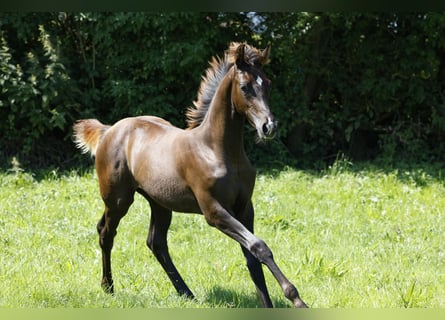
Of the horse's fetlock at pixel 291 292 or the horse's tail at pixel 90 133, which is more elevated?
the horse's tail at pixel 90 133

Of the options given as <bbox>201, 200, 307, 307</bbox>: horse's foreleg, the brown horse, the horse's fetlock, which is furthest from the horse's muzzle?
the horse's fetlock

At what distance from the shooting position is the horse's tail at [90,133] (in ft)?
15.0

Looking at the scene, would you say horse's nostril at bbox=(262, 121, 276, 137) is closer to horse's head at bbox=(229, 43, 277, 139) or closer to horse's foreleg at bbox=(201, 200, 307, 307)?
horse's head at bbox=(229, 43, 277, 139)

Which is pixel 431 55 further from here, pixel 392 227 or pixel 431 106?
pixel 392 227

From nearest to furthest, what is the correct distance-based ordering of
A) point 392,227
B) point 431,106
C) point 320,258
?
point 320,258, point 392,227, point 431,106

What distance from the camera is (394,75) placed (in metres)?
9.66

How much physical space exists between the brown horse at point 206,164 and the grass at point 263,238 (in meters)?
0.36

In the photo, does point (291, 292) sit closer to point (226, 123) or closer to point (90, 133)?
point (226, 123)

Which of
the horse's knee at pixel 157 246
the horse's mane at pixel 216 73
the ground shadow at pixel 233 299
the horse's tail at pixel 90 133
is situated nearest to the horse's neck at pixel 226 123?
the horse's mane at pixel 216 73

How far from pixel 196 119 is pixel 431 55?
6812 millimetres

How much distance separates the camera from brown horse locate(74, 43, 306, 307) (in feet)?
10.3

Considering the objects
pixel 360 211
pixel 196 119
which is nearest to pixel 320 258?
pixel 196 119

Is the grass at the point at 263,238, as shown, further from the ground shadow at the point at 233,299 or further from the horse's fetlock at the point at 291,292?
the horse's fetlock at the point at 291,292

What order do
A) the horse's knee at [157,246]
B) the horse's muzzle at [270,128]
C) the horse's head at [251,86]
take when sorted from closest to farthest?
1. the horse's muzzle at [270,128]
2. the horse's head at [251,86]
3. the horse's knee at [157,246]
